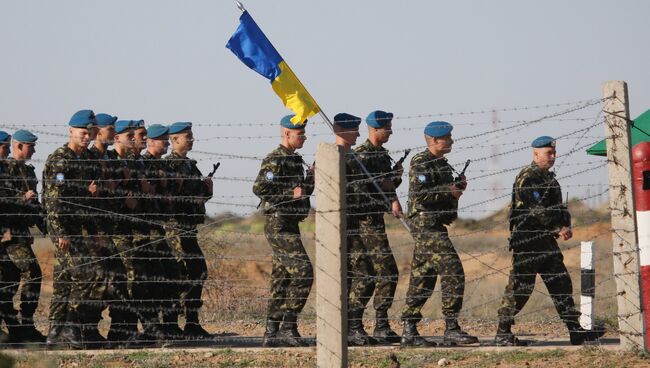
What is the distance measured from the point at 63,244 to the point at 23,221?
2.75 feet

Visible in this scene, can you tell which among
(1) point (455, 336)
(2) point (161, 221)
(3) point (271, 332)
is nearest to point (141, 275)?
(2) point (161, 221)

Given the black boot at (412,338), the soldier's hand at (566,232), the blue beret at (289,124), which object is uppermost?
the blue beret at (289,124)

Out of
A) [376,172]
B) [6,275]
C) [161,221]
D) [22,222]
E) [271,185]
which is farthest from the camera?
[376,172]

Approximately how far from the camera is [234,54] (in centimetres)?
1307

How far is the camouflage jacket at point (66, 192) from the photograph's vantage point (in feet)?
38.4

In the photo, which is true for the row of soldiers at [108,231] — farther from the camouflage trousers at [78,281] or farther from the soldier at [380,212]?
the soldier at [380,212]

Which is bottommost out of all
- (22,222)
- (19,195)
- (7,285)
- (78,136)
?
(7,285)

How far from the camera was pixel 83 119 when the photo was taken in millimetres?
12047

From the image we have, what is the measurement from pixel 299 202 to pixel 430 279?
1.37m

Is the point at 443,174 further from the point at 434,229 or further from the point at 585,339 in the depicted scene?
the point at 585,339

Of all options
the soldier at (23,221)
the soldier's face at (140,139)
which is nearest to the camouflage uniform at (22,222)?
the soldier at (23,221)

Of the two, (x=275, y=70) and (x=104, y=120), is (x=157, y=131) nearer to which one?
(x=104, y=120)

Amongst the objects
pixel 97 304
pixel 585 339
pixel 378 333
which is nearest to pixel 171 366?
pixel 97 304

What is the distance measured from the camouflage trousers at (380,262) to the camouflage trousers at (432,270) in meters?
0.33
